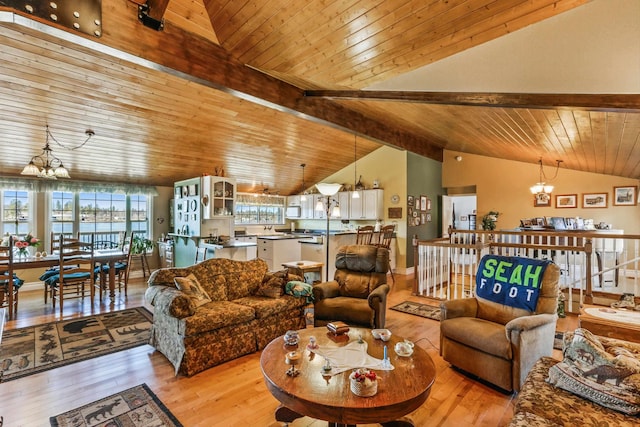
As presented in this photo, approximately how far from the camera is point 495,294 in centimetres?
304

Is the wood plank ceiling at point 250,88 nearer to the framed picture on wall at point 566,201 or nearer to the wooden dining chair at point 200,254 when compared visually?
the framed picture on wall at point 566,201

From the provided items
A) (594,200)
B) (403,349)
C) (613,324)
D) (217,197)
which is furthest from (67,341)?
(594,200)

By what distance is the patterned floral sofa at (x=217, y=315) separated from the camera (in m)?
2.78

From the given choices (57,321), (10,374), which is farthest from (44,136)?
(10,374)

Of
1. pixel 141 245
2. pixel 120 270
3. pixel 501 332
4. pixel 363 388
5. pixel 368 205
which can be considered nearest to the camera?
pixel 363 388

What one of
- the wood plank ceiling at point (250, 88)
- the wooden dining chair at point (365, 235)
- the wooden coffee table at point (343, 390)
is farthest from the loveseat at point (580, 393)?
the wooden dining chair at point (365, 235)

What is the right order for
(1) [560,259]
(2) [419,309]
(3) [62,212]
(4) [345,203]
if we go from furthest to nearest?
1. (4) [345,203]
2. (3) [62,212]
3. (1) [560,259]
4. (2) [419,309]

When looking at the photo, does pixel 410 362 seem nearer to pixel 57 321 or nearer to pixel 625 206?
pixel 57 321

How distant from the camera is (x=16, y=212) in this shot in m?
5.78

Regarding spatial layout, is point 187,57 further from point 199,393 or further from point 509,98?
point 509,98

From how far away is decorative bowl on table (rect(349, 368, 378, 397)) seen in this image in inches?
63.3

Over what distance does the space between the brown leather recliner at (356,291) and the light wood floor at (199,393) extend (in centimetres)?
76

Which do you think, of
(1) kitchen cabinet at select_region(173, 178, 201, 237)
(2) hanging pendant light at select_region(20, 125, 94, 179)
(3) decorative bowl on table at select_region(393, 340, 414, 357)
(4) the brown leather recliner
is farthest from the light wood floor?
(1) kitchen cabinet at select_region(173, 178, 201, 237)

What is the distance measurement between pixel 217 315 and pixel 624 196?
7987 millimetres
